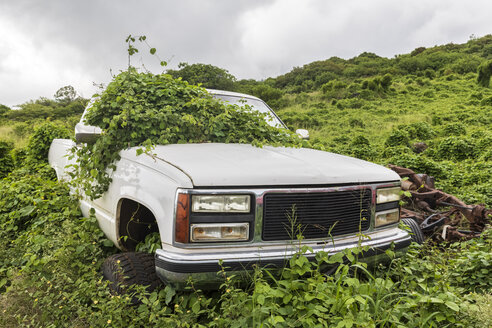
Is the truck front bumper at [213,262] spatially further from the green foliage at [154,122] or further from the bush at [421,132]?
the bush at [421,132]

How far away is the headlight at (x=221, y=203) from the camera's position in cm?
174

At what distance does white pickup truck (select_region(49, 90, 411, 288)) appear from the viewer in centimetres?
174

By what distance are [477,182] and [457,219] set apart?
2.98 meters

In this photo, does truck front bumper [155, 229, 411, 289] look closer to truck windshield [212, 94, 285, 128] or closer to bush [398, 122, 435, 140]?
truck windshield [212, 94, 285, 128]

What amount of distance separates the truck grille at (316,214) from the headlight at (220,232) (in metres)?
0.12

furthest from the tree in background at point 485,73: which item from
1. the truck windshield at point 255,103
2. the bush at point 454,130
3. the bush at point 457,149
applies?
the truck windshield at point 255,103

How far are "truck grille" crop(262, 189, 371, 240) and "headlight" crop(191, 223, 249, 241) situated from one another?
125mm

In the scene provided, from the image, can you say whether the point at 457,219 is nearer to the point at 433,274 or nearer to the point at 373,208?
the point at 433,274

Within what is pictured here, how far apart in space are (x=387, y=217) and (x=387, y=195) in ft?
0.53

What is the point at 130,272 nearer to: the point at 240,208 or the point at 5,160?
the point at 240,208

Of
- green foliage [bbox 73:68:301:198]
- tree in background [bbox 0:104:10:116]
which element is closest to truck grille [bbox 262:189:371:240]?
green foliage [bbox 73:68:301:198]

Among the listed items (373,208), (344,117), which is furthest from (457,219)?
(344,117)

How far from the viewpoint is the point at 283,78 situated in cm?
4175

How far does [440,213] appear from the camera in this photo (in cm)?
388
